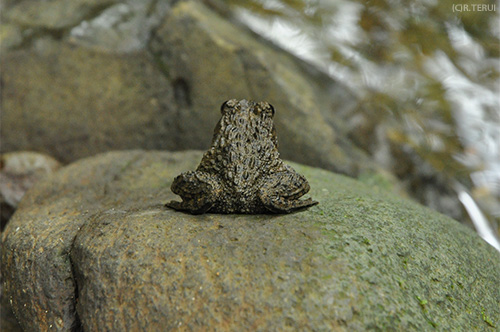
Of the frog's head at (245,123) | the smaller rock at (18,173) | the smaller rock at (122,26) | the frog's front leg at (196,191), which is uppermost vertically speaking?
the smaller rock at (122,26)

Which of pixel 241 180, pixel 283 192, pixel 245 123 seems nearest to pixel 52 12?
pixel 245 123

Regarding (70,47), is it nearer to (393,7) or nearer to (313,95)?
(313,95)

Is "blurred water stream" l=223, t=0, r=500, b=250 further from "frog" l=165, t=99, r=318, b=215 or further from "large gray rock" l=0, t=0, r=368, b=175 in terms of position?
"frog" l=165, t=99, r=318, b=215

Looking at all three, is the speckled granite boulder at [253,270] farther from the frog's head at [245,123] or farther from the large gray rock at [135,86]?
the large gray rock at [135,86]

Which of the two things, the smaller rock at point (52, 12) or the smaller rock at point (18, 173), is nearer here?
the smaller rock at point (18, 173)

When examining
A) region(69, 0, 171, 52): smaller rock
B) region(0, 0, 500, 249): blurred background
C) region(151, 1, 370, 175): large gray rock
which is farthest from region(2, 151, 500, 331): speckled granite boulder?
region(69, 0, 171, 52): smaller rock

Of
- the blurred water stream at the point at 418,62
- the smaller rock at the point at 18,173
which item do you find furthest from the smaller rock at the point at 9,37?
the blurred water stream at the point at 418,62
